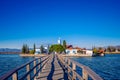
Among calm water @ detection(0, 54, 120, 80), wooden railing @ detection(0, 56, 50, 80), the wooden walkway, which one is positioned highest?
wooden railing @ detection(0, 56, 50, 80)

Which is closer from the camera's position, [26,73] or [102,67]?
[26,73]

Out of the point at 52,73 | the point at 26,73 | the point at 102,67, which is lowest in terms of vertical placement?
the point at 102,67

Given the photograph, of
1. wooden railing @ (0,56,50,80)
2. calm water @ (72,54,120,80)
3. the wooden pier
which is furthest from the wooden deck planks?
calm water @ (72,54,120,80)

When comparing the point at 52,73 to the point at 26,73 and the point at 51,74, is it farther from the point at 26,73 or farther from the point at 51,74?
the point at 26,73

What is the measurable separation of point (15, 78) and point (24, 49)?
177m

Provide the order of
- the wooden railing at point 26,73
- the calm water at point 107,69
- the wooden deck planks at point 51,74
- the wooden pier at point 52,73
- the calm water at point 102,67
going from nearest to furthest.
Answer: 1. the wooden railing at point 26,73
2. the wooden pier at point 52,73
3. the wooden deck planks at point 51,74
4. the calm water at point 107,69
5. the calm water at point 102,67

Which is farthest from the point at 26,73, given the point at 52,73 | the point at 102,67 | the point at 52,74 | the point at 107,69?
the point at 102,67

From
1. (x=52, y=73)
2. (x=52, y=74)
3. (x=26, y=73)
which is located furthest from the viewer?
(x=52, y=73)

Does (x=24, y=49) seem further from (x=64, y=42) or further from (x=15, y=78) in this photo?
(x=15, y=78)

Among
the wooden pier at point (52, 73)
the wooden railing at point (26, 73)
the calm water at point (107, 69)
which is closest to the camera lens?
the wooden railing at point (26, 73)

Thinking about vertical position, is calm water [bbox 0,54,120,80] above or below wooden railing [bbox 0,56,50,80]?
below

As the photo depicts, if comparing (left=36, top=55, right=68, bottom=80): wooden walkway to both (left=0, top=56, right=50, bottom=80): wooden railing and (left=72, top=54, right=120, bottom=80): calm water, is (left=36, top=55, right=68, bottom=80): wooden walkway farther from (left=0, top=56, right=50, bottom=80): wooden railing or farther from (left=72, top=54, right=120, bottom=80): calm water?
(left=72, top=54, right=120, bottom=80): calm water

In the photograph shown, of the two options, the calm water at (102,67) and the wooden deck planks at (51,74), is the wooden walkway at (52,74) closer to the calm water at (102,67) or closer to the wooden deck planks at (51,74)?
the wooden deck planks at (51,74)

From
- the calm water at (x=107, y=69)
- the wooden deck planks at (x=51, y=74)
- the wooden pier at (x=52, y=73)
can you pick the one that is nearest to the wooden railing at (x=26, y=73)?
the wooden pier at (x=52, y=73)
